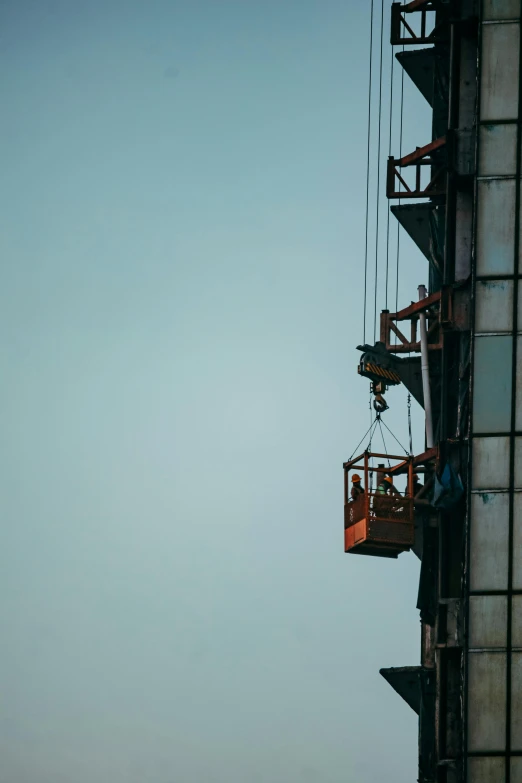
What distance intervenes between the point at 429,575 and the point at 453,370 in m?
6.60

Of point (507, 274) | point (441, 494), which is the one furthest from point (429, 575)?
point (507, 274)

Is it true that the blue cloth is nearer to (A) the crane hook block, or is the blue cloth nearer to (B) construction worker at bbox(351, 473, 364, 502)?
(B) construction worker at bbox(351, 473, 364, 502)

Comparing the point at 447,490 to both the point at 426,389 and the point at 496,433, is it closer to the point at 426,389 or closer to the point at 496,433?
the point at 496,433

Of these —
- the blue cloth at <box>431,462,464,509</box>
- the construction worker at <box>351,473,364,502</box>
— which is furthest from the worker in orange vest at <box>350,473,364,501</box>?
the blue cloth at <box>431,462,464,509</box>

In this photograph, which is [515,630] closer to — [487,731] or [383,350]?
[487,731]

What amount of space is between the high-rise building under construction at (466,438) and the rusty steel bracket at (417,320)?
0.15 feet

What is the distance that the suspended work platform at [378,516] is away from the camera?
65000mm

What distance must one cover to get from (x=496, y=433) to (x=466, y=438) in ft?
3.75

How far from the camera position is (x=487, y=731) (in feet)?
214

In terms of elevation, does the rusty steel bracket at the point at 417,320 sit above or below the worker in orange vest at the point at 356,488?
above

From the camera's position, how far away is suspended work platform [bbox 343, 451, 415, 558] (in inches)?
2559

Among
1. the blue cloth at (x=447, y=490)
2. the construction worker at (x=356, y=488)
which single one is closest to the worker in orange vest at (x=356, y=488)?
the construction worker at (x=356, y=488)

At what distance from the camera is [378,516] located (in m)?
65.2

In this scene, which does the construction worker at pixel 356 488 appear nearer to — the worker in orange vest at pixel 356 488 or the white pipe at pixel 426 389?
the worker in orange vest at pixel 356 488
